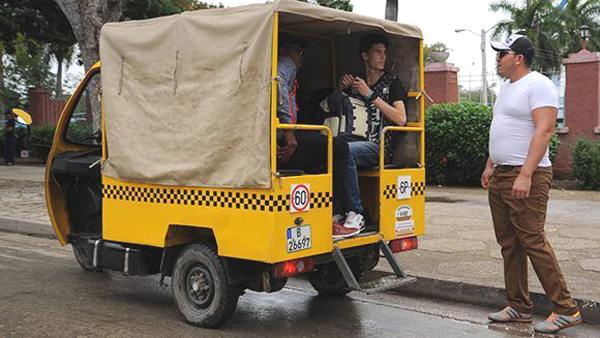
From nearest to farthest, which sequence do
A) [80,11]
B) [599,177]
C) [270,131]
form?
[270,131]
[80,11]
[599,177]

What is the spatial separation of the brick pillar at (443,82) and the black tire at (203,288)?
13.8 m

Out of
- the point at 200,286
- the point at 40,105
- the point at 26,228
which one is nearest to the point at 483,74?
the point at 40,105

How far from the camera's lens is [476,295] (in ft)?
21.2

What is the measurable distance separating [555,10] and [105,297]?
5154 centimetres

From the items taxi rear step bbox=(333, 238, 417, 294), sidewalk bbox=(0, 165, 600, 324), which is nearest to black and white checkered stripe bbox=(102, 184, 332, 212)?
taxi rear step bbox=(333, 238, 417, 294)

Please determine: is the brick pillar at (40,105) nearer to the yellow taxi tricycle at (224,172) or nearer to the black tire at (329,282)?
the yellow taxi tricycle at (224,172)

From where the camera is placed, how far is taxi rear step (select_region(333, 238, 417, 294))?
5.26 metres

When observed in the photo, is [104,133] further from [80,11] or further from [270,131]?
[80,11]

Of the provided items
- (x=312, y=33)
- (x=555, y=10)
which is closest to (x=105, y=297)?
(x=312, y=33)

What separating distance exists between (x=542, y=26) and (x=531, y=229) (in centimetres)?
5107

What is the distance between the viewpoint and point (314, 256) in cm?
527

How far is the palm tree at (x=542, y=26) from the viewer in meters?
51.7

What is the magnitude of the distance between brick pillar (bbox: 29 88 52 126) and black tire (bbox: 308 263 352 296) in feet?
82.5

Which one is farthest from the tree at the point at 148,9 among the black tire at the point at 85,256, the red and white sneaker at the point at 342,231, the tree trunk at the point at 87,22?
the red and white sneaker at the point at 342,231
